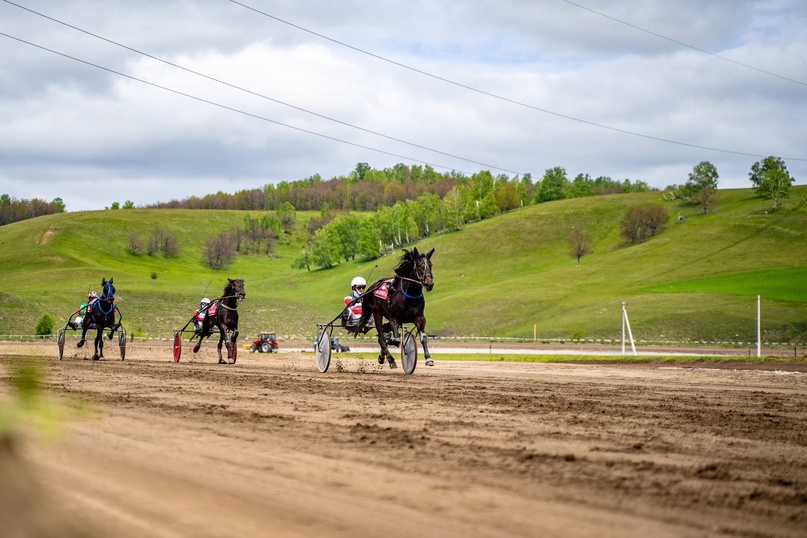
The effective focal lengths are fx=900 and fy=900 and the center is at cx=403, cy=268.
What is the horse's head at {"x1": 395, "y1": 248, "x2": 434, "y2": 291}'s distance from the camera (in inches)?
787

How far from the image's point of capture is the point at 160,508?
5.41 m

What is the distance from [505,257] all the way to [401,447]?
119 meters

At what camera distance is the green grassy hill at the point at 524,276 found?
69.8 meters

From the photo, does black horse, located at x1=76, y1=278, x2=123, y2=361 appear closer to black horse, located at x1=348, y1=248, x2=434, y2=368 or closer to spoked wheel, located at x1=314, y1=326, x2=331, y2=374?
spoked wheel, located at x1=314, y1=326, x2=331, y2=374

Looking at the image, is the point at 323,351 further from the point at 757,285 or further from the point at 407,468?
the point at 757,285

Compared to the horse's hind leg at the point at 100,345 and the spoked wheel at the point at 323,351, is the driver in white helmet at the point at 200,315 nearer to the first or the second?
the horse's hind leg at the point at 100,345

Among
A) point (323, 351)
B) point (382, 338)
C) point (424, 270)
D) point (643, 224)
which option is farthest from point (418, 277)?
point (643, 224)

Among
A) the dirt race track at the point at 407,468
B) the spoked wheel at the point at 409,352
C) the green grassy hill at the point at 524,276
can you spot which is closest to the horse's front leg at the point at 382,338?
the spoked wheel at the point at 409,352

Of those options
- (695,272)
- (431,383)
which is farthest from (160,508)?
(695,272)

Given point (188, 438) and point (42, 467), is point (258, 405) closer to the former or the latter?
point (188, 438)

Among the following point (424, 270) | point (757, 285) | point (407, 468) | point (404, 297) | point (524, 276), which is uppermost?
point (524, 276)

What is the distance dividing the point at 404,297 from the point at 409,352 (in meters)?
1.29

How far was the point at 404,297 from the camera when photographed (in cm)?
2088

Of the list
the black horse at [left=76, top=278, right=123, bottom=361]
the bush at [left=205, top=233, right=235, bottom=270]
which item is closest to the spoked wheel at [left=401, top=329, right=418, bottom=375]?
the black horse at [left=76, top=278, right=123, bottom=361]
